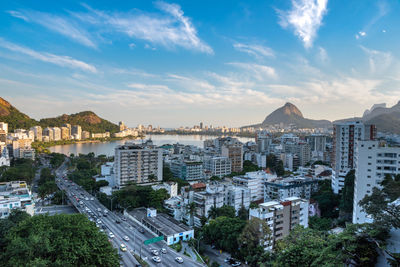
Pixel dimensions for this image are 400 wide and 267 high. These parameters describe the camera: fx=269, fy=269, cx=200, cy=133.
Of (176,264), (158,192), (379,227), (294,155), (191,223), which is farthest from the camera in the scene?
(294,155)

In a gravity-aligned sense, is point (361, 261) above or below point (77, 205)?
above

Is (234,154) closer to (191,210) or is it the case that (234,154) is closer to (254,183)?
(254,183)

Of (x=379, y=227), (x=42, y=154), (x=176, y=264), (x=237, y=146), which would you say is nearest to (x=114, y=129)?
(x=42, y=154)

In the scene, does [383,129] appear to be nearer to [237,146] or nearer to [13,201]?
[237,146]

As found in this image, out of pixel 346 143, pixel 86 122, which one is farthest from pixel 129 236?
pixel 86 122

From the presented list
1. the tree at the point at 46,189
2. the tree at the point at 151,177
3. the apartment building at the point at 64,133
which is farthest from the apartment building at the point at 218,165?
the apartment building at the point at 64,133
